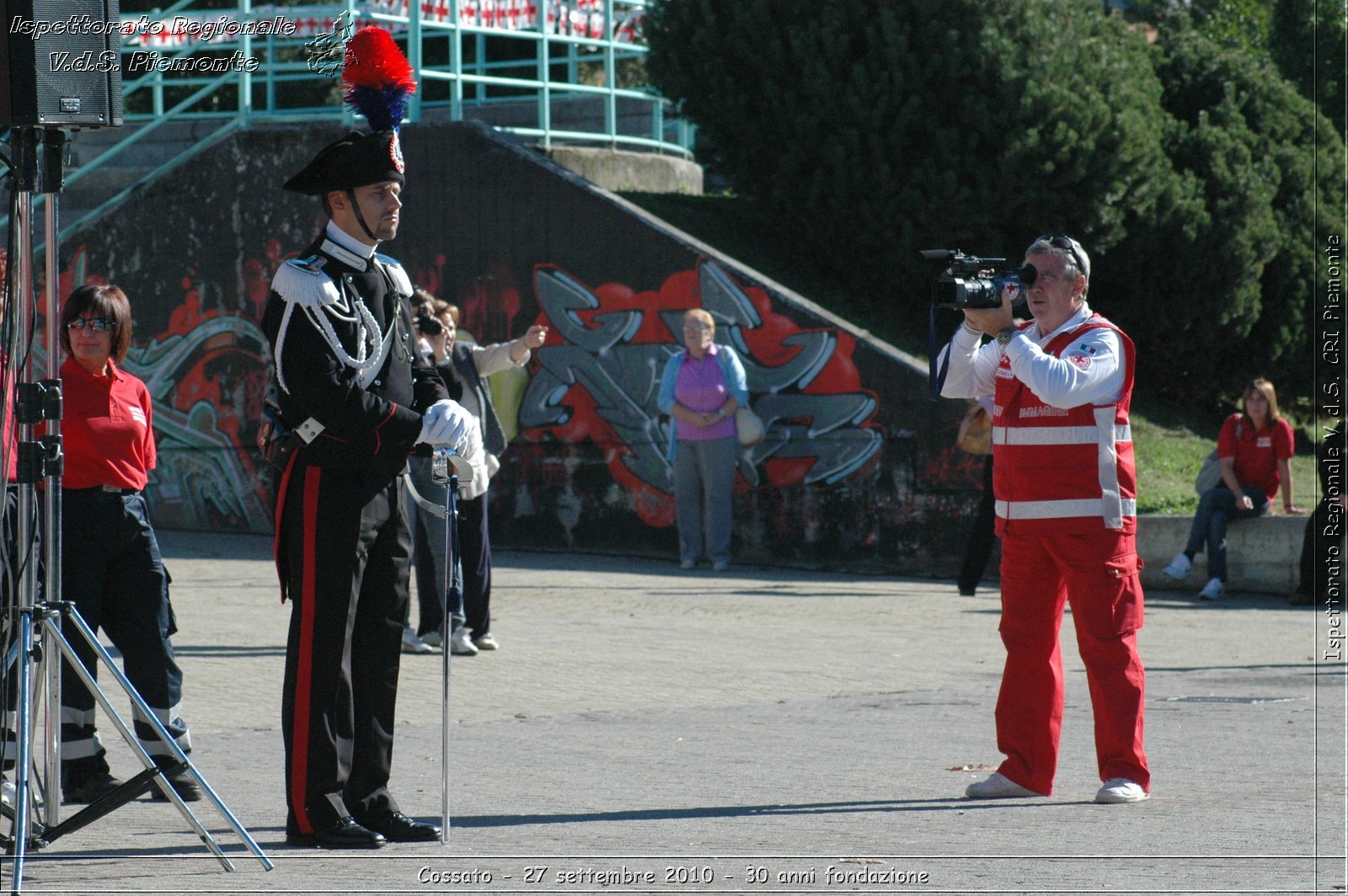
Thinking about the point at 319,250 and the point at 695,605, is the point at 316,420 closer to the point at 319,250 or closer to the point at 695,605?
the point at 319,250

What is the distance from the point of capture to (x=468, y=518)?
9.82 metres

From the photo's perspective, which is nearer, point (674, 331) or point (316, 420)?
point (316, 420)

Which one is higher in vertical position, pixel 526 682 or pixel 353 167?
pixel 353 167

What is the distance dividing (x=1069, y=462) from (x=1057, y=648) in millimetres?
695

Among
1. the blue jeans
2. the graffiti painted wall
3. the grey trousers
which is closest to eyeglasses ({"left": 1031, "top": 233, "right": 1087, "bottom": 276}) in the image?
the blue jeans

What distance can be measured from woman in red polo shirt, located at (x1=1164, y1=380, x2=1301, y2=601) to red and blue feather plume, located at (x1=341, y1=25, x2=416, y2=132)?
9174mm

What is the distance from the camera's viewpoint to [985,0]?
1540cm

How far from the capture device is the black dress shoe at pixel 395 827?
214 inches

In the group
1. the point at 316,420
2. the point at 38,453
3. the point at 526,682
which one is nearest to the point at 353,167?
the point at 316,420

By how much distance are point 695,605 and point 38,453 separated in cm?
759

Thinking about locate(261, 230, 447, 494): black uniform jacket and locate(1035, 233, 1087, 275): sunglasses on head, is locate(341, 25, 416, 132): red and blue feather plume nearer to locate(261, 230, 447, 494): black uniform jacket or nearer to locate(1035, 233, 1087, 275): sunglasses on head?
locate(261, 230, 447, 494): black uniform jacket

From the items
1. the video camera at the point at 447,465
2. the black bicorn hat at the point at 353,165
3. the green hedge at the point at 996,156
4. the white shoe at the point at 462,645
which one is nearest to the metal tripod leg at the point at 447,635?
the video camera at the point at 447,465

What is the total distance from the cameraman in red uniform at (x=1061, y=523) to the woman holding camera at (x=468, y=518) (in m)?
3.93

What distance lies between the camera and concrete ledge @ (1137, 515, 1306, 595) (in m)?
13.2
